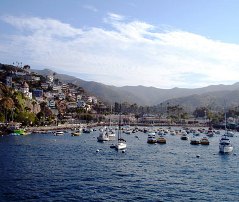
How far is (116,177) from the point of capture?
47.7 metres

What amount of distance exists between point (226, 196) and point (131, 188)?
10021 mm

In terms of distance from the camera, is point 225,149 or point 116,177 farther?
point 225,149

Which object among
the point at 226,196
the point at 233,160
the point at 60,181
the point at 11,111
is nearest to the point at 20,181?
the point at 60,181

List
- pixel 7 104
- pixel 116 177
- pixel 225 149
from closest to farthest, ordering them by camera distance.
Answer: pixel 116 177 → pixel 225 149 → pixel 7 104

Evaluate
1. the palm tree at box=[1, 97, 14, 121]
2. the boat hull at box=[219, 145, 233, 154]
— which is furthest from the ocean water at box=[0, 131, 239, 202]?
the palm tree at box=[1, 97, 14, 121]

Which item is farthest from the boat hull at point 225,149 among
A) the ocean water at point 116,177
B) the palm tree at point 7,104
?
the palm tree at point 7,104

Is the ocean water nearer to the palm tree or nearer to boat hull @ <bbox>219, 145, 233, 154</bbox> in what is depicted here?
boat hull @ <bbox>219, 145, 233, 154</bbox>

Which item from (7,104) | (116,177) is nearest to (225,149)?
(116,177)

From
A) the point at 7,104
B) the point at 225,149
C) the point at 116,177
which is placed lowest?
the point at 116,177

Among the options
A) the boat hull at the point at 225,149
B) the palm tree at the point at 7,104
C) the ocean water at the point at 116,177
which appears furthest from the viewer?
the palm tree at the point at 7,104

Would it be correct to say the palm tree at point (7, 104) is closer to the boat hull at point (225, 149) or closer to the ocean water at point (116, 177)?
the ocean water at point (116, 177)

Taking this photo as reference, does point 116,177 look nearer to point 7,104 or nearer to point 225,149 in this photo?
point 225,149

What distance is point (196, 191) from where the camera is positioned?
41.0 m

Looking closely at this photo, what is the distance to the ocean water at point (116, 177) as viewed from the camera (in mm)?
38344
